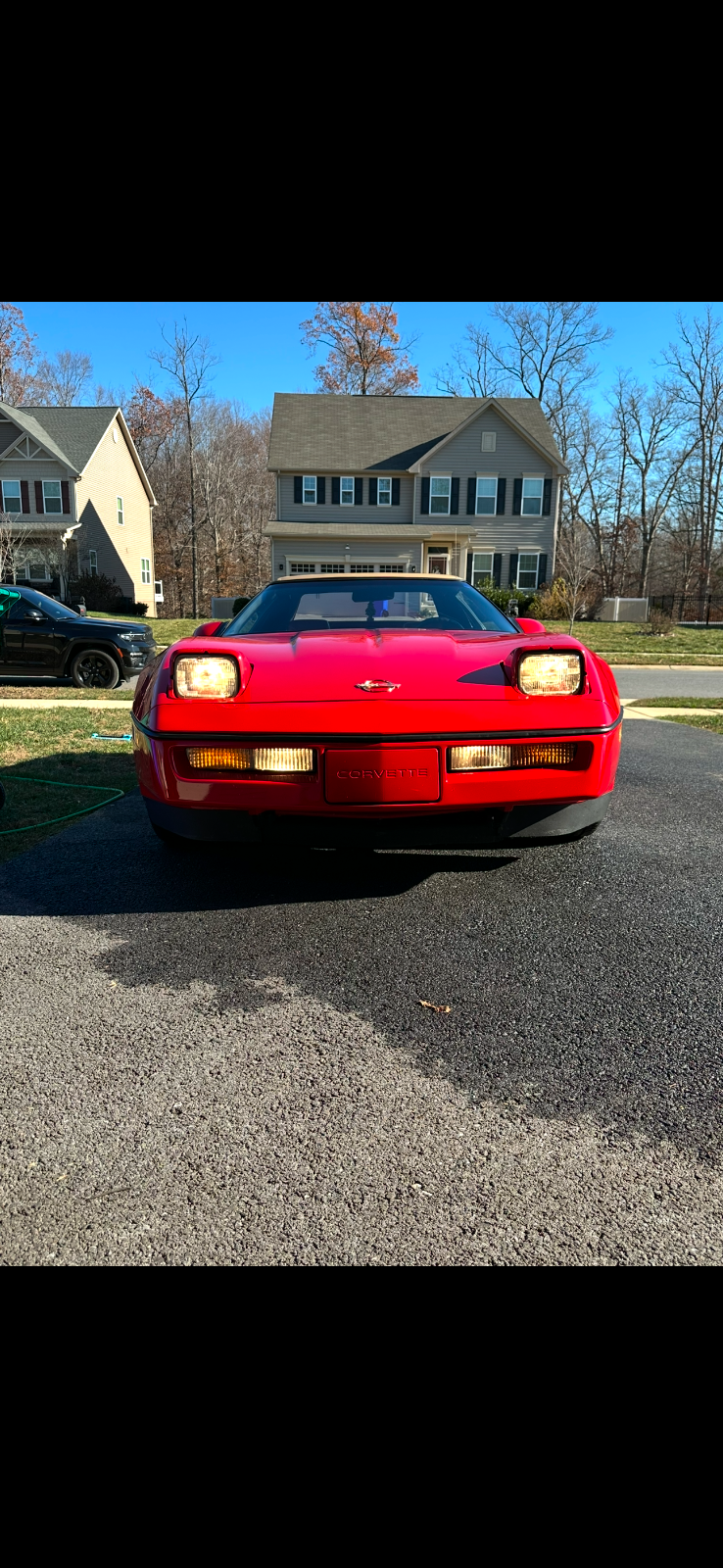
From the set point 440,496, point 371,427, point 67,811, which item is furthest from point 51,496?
point 67,811

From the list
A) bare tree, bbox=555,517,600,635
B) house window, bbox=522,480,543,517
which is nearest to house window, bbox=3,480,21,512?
house window, bbox=522,480,543,517

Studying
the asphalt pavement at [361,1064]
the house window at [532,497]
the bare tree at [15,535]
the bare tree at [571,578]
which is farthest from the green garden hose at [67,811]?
the house window at [532,497]

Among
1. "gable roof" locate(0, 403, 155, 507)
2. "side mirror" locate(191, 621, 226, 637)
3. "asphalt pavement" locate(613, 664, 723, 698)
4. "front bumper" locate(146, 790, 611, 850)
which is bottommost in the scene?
"asphalt pavement" locate(613, 664, 723, 698)

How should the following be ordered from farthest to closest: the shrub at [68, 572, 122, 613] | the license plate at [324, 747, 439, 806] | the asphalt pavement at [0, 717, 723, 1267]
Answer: the shrub at [68, 572, 122, 613], the license plate at [324, 747, 439, 806], the asphalt pavement at [0, 717, 723, 1267]

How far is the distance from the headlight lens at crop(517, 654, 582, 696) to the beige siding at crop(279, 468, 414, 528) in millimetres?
33306

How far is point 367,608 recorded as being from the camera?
452 cm

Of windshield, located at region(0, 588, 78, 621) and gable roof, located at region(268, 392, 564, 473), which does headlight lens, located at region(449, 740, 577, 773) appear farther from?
gable roof, located at region(268, 392, 564, 473)

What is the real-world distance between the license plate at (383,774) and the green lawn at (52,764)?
2.01m

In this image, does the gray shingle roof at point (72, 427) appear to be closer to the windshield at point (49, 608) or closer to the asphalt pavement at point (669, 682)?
the asphalt pavement at point (669, 682)

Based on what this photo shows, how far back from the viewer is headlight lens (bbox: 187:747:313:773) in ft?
10.2

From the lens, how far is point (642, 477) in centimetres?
5244

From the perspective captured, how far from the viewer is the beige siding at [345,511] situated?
Answer: 35.2 meters
